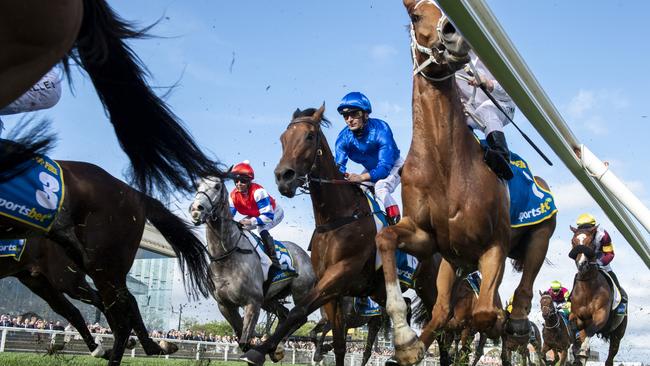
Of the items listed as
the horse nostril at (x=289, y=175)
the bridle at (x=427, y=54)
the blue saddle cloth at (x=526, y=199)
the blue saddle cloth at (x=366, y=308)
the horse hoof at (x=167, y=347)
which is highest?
the bridle at (x=427, y=54)

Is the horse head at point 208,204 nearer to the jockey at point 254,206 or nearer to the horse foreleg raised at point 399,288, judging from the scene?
the jockey at point 254,206

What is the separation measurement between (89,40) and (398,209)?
5.04 meters

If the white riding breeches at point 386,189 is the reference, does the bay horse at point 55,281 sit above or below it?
below

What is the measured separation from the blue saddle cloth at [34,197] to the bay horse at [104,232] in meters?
0.64

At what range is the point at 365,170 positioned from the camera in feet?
26.1

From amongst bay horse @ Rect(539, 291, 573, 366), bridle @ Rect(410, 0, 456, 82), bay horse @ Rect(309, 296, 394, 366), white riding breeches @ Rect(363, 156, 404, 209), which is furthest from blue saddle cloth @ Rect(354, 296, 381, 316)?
bay horse @ Rect(539, 291, 573, 366)

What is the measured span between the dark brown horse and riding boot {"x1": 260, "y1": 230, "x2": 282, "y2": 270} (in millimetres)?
5781

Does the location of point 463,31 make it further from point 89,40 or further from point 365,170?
point 365,170

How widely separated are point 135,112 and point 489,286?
8.22ft

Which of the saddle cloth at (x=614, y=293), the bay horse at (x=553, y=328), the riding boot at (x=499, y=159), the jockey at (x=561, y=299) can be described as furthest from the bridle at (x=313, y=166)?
the jockey at (x=561, y=299)

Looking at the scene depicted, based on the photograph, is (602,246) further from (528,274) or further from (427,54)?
(427,54)

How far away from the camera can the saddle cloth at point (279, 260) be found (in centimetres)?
1053

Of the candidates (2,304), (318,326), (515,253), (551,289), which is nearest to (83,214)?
(515,253)

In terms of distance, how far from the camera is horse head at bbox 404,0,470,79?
4.51m
